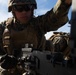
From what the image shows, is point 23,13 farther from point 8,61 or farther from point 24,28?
point 8,61

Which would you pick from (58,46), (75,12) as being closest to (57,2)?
(75,12)

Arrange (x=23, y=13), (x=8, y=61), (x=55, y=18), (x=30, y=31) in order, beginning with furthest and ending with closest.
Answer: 1. (x=30, y=31)
2. (x=23, y=13)
3. (x=55, y=18)
4. (x=8, y=61)

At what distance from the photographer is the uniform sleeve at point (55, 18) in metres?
5.92

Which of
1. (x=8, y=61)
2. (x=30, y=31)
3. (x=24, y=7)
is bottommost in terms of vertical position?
(x=8, y=61)

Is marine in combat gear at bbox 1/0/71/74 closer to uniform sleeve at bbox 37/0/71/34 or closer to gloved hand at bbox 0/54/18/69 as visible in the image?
uniform sleeve at bbox 37/0/71/34

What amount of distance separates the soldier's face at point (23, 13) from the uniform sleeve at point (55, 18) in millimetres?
231

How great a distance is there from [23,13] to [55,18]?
36.7 inches

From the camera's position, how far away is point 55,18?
6516 mm

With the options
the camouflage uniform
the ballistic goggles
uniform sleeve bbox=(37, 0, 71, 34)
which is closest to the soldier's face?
the ballistic goggles

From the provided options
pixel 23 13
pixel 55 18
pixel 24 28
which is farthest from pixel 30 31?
pixel 55 18

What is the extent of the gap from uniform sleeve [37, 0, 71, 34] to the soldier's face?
23cm

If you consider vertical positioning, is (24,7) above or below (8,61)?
above

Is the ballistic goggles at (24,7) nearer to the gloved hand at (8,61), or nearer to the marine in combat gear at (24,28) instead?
the marine in combat gear at (24,28)

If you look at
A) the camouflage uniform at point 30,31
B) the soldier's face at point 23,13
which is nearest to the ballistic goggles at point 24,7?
the soldier's face at point 23,13
